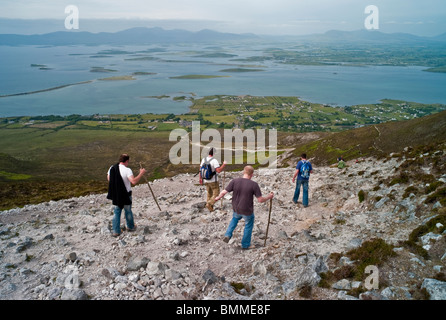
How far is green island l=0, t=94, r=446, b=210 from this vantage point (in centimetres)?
5422

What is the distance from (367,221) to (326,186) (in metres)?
6.34

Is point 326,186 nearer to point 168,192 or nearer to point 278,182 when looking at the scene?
point 278,182

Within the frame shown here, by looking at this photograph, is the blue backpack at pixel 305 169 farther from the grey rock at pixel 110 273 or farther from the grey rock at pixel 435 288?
the grey rock at pixel 110 273

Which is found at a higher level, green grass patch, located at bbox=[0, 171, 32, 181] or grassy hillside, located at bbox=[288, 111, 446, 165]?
grassy hillside, located at bbox=[288, 111, 446, 165]

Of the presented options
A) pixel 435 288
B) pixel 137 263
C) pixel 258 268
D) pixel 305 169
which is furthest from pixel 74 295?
pixel 305 169

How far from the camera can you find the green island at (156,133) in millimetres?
54219

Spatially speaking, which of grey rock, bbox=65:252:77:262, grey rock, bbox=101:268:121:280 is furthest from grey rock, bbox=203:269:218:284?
grey rock, bbox=65:252:77:262

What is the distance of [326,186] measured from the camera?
55.3 feet

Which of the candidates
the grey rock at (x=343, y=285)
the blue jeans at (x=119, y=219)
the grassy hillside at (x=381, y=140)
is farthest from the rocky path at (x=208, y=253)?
the grassy hillside at (x=381, y=140)

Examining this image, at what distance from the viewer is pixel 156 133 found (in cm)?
11175

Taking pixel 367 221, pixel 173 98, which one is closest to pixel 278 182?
pixel 367 221

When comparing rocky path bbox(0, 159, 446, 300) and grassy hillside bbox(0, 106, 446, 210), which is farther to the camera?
grassy hillside bbox(0, 106, 446, 210)

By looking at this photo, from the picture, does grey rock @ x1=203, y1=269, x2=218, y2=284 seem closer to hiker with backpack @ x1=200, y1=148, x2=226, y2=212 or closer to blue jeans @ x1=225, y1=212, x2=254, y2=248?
blue jeans @ x1=225, y1=212, x2=254, y2=248

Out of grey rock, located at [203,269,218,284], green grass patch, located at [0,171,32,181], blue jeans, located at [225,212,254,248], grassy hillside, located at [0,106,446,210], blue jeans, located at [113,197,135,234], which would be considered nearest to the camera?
grey rock, located at [203,269,218,284]
